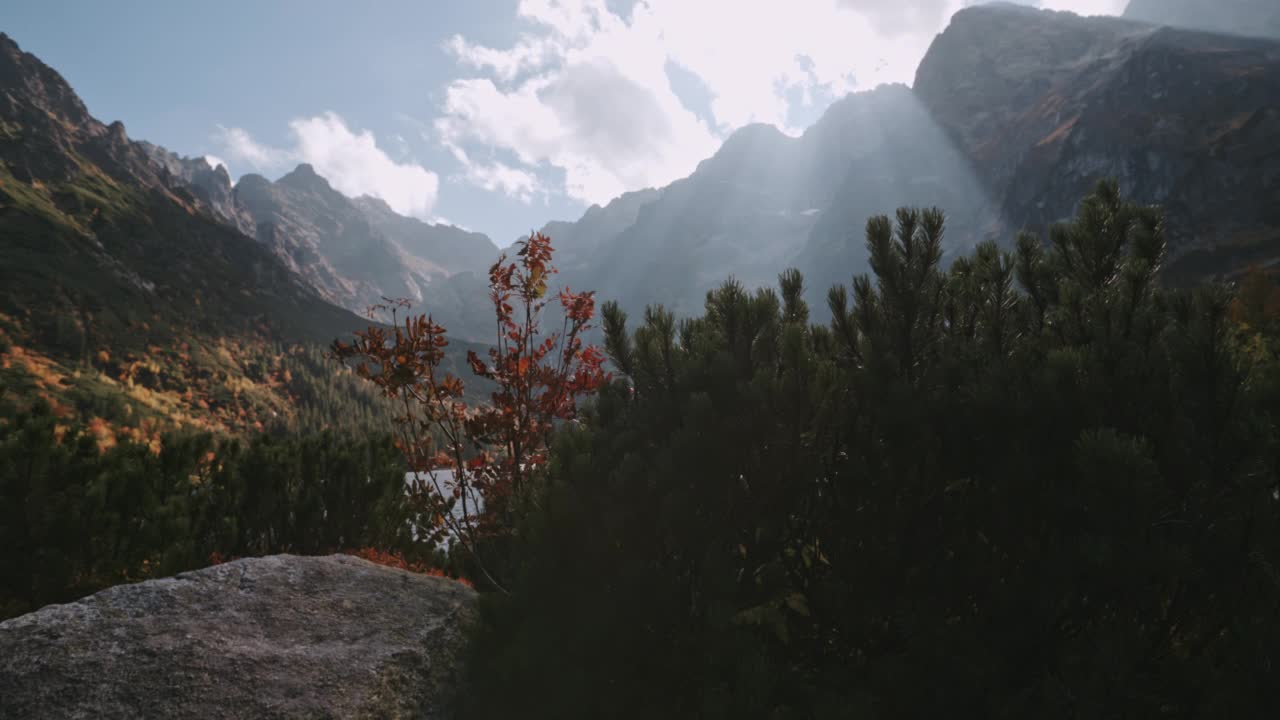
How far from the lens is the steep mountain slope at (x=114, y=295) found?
97.3 meters

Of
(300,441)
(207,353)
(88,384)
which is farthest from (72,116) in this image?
(300,441)

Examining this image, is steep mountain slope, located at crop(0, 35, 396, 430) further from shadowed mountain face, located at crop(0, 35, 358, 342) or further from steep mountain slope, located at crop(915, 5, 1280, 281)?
steep mountain slope, located at crop(915, 5, 1280, 281)

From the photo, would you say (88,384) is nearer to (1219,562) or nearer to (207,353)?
(207,353)

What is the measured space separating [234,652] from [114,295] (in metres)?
161

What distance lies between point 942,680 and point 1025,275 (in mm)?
2605

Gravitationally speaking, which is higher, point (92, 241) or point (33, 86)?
point (33, 86)

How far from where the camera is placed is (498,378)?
6164mm

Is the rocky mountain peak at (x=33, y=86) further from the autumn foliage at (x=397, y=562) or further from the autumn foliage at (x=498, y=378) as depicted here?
the autumn foliage at (x=498, y=378)

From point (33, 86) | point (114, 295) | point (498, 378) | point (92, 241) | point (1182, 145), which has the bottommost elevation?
point (498, 378)

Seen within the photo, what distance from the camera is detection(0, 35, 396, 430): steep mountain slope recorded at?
9731cm

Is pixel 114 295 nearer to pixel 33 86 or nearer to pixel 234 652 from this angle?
pixel 33 86

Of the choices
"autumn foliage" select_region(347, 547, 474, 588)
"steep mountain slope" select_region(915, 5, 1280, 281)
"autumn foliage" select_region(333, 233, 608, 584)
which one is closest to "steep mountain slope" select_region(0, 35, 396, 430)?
"autumn foliage" select_region(347, 547, 474, 588)

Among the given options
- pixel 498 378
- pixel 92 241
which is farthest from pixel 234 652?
pixel 92 241

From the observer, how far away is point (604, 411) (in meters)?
3.24
